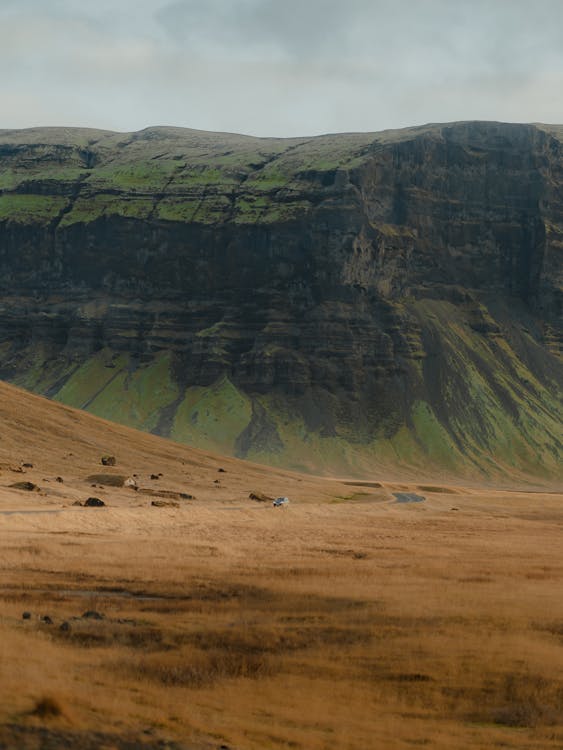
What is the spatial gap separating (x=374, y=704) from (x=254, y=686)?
2.53 metres

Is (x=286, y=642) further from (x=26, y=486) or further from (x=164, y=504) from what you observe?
(x=26, y=486)

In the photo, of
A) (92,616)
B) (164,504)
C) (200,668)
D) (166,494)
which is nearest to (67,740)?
(200,668)

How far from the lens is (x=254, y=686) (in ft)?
72.5

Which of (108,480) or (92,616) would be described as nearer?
(92,616)

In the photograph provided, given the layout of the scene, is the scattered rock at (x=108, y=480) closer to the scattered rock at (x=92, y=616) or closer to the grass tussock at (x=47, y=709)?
the scattered rock at (x=92, y=616)

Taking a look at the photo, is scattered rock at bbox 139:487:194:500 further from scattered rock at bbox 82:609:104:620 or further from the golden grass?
scattered rock at bbox 82:609:104:620

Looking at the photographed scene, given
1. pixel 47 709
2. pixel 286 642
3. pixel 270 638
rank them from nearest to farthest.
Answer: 1. pixel 47 709
2. pixel 286 642
3. pixel 270 638

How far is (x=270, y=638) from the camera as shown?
26.3m

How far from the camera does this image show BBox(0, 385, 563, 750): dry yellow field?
18.9 m

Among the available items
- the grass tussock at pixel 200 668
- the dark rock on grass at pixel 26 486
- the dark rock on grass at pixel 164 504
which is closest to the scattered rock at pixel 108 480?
the dark rock on grass at pixel 164 504

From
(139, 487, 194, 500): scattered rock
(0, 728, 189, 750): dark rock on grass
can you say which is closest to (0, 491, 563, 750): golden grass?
(0, 728, 189, 750): dark rock on grass

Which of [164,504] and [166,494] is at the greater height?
[164,504]

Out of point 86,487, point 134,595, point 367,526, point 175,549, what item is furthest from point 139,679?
point 86,487

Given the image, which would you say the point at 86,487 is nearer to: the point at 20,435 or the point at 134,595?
the point at 20,435
